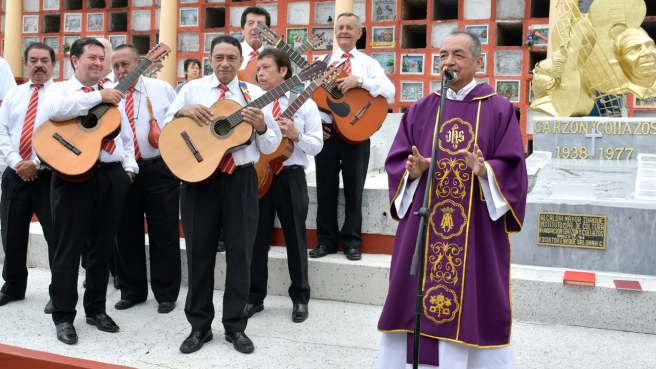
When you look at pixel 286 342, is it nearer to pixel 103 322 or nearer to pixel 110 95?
pixel 103 322

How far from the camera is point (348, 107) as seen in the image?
14.6 feet

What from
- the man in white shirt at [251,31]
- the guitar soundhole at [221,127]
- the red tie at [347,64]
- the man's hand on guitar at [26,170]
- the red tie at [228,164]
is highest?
the man in white shirt at [251,31]

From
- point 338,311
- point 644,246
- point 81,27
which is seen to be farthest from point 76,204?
point 81,27

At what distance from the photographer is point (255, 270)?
13.3 feet

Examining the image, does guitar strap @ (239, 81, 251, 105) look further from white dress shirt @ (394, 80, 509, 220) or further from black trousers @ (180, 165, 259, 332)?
white dress shirt @ (394, 80, 509, 220)

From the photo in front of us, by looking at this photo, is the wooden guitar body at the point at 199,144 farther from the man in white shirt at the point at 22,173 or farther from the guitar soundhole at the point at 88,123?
the man in white shirt at the point at 22,173

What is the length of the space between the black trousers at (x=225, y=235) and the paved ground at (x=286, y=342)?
0.23 m

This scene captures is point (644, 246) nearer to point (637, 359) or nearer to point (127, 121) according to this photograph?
point (637, 359)

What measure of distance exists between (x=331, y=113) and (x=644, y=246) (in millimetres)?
2195

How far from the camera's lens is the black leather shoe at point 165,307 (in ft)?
13.6

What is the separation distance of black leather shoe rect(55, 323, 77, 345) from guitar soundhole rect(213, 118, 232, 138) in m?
1.41

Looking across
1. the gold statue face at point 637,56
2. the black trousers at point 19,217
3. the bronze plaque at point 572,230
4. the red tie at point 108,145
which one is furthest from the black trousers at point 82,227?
the gold statue face at point 637,56

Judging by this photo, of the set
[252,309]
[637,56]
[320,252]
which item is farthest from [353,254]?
[637,56]

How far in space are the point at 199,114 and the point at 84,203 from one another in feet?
2.96
